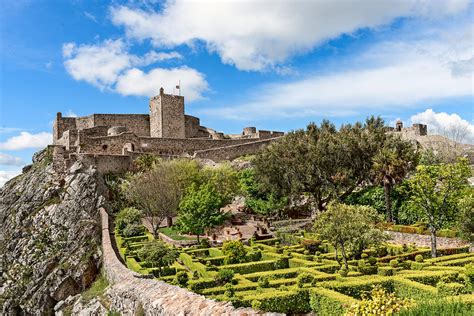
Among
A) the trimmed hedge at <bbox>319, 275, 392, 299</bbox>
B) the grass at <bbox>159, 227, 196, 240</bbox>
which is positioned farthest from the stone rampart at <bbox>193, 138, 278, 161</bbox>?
the trimmed hedge at <bbox>319, 275, 392, 299</bbox>

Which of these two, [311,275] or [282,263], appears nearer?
[311,275]

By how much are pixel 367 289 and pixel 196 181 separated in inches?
1040

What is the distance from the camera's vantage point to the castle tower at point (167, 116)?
59812mm

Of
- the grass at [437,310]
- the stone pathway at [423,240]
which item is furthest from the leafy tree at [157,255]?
the grass at [437,310]

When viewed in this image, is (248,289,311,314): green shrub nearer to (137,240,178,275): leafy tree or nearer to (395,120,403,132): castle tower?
(137,240,178,275): leafy tree

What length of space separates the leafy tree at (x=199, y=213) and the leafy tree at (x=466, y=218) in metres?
17.8

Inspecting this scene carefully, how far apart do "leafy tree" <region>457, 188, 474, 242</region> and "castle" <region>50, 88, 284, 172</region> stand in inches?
1284

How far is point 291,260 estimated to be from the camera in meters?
27.6

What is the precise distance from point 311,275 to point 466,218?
12.6 m

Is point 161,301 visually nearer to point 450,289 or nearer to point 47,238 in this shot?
point 450,289

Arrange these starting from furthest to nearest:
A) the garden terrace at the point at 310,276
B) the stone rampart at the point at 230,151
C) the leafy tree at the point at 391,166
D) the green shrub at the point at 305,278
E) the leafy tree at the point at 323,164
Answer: the stone rampart at the point at 230,151 < the leafy tree at the point at 323,164 < the leafy tree at the point at 391,166 < the green shrub at the point at 305,278 < the garden terrace at the point at 310,276

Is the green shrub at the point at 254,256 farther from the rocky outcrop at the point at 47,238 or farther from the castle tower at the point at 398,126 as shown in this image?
the castle tower at the point at 398,126

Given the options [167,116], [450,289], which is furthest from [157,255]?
[167,116]

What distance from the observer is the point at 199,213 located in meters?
36.0
